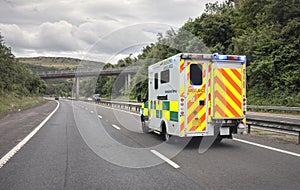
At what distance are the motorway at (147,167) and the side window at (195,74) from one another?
2067mm

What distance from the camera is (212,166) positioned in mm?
7402

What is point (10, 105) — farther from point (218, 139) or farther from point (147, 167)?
point (147, 167)

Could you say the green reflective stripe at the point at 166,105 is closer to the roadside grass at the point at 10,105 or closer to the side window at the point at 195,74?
the side window at the point at 195,74

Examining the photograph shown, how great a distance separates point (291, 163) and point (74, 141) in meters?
7.20

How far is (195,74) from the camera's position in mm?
9672

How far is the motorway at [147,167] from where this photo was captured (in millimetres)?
5984

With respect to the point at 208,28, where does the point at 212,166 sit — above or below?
below

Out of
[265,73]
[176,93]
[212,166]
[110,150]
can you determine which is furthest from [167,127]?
[265,73]

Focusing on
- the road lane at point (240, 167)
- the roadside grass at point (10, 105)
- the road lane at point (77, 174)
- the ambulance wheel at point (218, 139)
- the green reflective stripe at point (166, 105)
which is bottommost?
the road lane at point (77, 174)

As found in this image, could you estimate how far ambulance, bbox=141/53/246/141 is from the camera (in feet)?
31.3

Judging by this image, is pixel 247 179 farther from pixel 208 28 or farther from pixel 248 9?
pixel 208 28

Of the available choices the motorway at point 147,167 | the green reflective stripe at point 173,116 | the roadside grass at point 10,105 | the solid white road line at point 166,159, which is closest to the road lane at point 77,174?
the motorway at point 147,167

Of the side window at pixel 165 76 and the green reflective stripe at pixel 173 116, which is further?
the side window at pixel 165 76

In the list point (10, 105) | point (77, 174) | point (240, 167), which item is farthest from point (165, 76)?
point (10, 105)
